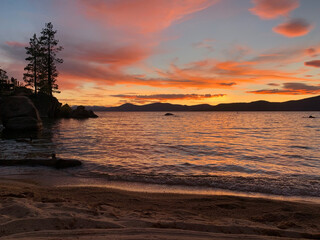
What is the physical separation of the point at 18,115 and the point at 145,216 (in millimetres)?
25839

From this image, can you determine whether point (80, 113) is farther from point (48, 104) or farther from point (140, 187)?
point (140, 187)

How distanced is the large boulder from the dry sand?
20979 mm

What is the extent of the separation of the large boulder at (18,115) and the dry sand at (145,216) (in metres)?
21.0

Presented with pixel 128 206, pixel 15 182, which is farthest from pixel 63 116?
pixel 128 206

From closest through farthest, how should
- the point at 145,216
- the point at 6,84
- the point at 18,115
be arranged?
the point at 145,216
the point at 18,115
the point at 6,84

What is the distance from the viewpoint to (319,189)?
6895 millimetres

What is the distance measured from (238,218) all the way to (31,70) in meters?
58.9

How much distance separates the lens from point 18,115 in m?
24.5

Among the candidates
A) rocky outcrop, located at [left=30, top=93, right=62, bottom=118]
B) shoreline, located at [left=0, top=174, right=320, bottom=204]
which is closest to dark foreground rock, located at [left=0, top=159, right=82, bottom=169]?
shoreline, located at [left=0, top=174, right=320, bottom=204]

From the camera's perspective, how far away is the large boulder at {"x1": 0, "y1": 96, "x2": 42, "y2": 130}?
2397 centimetres

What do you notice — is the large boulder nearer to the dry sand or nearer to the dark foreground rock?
the dark foreground rock

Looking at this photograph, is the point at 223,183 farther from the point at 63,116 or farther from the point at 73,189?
the point at 63,116

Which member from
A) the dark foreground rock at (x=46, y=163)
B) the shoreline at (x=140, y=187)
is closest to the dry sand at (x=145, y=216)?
the shoreline at (x=140, y=187)

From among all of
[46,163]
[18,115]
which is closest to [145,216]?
[46,163]
